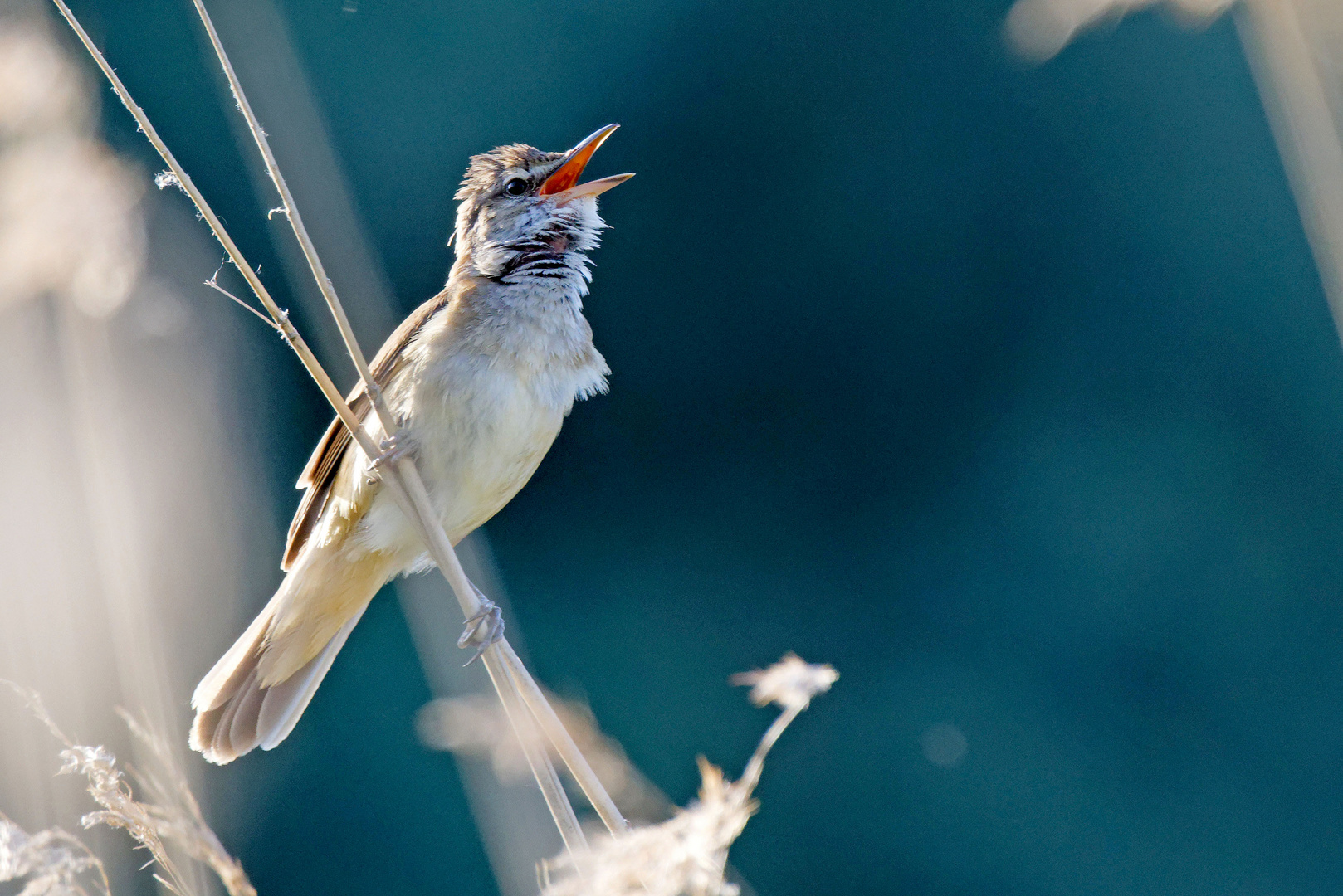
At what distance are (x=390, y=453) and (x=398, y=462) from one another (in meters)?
0.19

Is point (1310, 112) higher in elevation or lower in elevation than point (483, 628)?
higher

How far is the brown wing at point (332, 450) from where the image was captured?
253 cm

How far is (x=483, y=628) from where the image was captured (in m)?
2.15

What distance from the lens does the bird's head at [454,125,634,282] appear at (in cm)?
272

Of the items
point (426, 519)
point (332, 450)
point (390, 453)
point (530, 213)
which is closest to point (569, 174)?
point (530, 213)

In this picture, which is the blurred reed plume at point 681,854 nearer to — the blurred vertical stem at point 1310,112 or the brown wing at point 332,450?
the blurred vertical stem at point 1310,112

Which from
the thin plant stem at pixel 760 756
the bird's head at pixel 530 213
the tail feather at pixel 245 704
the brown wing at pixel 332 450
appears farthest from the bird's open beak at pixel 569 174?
the thin plant stem at pixel 760 756

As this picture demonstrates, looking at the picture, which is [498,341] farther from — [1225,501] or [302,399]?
[1225,501]

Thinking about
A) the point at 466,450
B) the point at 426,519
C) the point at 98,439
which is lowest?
the point at 426,519

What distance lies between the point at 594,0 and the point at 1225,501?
10.7 feet

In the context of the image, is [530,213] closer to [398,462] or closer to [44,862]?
[398,462]

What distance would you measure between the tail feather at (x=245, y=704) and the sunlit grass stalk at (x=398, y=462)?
91 centimetres

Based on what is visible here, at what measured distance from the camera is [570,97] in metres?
4.12

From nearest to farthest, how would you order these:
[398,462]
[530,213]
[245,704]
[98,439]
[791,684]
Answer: [791,684] → [398,462] → [245,704] → [530,213] → [98,439]
